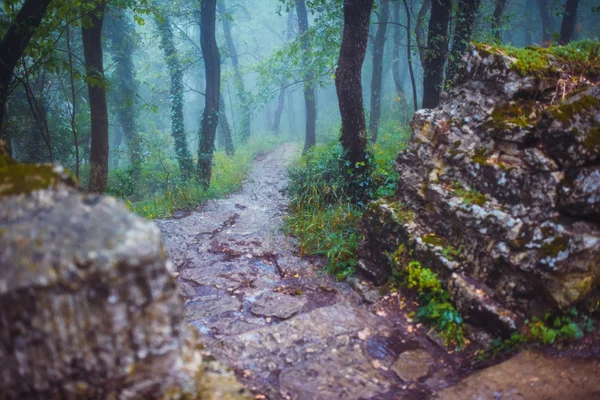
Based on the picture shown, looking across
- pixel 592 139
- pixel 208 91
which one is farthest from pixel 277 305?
pixel 208 91

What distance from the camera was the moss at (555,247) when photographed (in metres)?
3.26

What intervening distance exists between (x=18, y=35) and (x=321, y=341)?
6477 mm

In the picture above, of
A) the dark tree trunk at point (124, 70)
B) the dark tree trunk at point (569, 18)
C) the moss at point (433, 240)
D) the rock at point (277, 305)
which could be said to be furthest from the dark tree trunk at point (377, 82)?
the rock at point (277, 305)

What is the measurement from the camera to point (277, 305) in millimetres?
4426

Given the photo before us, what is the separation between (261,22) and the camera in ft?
115

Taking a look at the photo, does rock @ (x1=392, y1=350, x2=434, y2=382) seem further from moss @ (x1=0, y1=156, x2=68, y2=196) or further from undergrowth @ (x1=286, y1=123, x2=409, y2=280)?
moss @ (x1=0, y1=156, x2=68, y2=196)

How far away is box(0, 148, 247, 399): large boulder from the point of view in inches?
65.3

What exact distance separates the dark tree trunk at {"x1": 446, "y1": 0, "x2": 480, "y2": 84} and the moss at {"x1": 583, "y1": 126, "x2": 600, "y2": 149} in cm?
510

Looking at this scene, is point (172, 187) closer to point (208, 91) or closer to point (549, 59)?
point (208, 91)

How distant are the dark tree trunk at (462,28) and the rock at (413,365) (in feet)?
21.7

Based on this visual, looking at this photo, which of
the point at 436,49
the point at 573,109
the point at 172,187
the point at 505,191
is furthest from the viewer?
the point at 172,187

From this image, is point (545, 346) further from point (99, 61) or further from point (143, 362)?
point (99, 61)

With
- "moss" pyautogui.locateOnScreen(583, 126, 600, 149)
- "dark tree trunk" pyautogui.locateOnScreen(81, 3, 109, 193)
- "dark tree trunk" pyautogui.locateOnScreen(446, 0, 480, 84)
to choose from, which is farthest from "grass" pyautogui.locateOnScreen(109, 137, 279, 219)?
"moss" pyautogui.locateOnScreen(583, 126, 600, 149)

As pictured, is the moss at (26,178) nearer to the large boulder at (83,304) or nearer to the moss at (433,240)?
the large boulder at (83,304)
